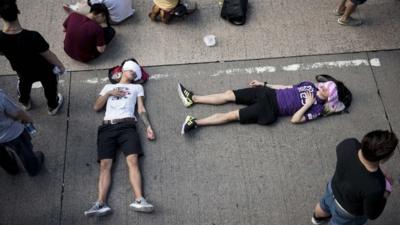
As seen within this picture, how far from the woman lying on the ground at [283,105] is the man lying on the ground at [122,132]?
0.66 meters

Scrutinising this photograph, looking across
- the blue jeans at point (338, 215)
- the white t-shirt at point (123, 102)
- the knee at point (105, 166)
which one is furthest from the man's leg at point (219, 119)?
the blue jeans at point (338, 215)

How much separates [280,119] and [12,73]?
12.2 feet

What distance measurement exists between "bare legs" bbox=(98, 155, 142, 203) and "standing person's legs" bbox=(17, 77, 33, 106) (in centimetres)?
130

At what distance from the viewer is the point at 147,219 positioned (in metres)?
5.35

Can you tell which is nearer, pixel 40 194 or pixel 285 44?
pixel 40 194

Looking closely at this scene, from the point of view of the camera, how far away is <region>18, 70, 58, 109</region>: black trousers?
5.45m

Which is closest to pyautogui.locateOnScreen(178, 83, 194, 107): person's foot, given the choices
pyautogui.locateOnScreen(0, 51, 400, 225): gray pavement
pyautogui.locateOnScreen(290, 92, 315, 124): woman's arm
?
pyautogui.locateOnScreen(0, 51, 400, 225): gray pavement

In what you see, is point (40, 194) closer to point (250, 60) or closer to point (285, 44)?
point (250, 60)

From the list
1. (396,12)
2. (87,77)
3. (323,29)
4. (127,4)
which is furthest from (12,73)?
(396,12)

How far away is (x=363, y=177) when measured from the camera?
3.88m

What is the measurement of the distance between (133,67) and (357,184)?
335 cm

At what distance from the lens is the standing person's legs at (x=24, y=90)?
5602 mm

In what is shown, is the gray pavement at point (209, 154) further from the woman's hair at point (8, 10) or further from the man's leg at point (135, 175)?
the woman's hair at point (8, 10)

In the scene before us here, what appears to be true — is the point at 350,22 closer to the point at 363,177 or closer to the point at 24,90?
the point at 363,177
